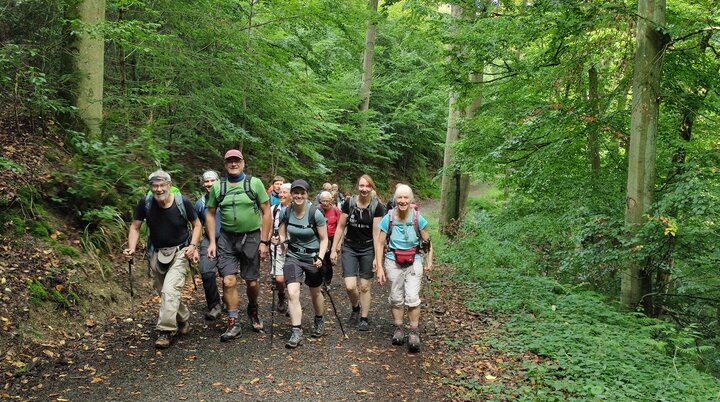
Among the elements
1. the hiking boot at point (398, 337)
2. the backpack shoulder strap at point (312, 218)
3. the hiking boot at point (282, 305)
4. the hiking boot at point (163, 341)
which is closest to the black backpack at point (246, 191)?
the backpack shoulder strap at point (312, 218)

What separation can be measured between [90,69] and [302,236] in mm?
4852

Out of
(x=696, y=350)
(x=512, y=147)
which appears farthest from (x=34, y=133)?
(x=696, y=350)

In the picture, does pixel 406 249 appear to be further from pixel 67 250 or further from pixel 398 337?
pixel 67 250

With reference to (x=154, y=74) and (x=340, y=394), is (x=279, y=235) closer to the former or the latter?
(x=340, y=394)

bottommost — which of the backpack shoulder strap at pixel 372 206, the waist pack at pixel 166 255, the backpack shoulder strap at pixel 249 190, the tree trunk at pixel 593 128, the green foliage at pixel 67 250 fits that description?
the green foliage at pixel 67 250

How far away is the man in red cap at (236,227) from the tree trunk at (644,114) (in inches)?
217

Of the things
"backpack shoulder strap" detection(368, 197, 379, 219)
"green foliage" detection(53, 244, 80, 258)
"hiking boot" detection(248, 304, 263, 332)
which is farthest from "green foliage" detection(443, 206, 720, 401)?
"green foliage" detection(53, 244, 80, 258)

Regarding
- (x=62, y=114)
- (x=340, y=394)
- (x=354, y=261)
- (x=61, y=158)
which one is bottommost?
(x=340, y=394)

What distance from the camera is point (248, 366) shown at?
203 inches

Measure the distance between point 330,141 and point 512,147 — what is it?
44.2 feet

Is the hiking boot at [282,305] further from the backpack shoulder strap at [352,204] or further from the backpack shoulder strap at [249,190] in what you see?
the backpack shoulder strap at [249,190]

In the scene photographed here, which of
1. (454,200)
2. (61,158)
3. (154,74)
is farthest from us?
(454,200)

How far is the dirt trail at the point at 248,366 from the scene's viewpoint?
452 centimetres

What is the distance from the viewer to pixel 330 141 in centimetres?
2289
